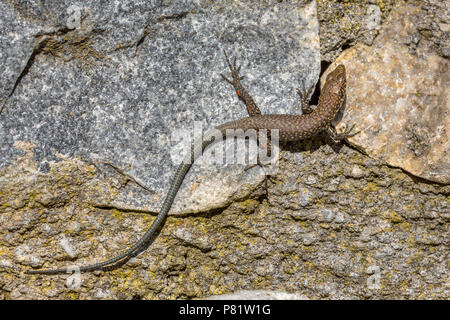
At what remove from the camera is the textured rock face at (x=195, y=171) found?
3.31 metres

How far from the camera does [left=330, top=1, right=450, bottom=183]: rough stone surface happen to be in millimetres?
3455

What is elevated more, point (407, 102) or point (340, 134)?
point (407, 102)

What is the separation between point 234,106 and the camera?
350cm

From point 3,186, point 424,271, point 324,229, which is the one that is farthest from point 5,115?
point 424,271

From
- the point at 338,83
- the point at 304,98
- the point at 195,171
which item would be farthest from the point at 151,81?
the point at 338,83

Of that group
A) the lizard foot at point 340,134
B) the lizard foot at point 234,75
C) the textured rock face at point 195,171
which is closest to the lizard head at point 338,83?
the textured rock face at point 195,171

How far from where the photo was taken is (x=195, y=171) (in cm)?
346

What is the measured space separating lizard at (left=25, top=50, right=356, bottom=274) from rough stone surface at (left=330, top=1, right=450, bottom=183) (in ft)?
0.85

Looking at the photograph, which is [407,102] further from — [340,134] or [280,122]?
[280,122]

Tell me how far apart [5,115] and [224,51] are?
1705 mm

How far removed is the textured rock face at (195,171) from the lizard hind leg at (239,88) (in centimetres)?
6

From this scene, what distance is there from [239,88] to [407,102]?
1.31 meters

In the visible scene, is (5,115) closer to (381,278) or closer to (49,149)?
(49,149)

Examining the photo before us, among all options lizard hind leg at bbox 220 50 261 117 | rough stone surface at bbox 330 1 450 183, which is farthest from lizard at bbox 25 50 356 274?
rough stone surface at bbox 330 1 450 183
